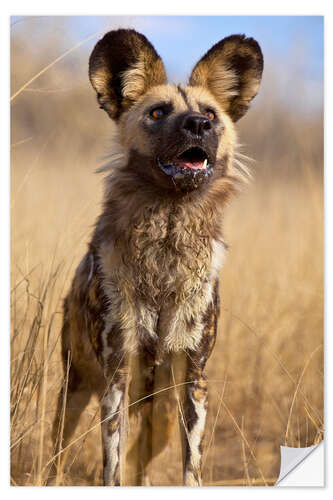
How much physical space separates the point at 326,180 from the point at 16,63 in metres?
1.69

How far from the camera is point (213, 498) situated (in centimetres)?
286

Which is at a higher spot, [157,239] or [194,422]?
[157,239]

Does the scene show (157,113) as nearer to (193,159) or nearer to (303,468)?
(193,159)

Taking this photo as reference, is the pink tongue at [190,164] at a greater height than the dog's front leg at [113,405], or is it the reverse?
the pink tongue at [190,164]

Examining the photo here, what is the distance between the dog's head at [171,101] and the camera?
272 centimetres

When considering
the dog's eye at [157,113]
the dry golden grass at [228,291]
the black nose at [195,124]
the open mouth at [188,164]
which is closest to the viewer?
the black nose at [195,124]

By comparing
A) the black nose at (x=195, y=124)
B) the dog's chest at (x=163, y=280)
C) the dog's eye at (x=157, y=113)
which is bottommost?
the dog's chest at (x=163, y=280)

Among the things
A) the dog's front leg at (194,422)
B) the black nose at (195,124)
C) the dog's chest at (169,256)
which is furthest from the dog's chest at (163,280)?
the black nose at (195,124)

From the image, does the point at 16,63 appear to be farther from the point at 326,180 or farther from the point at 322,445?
the point at 322,445

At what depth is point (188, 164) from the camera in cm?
272

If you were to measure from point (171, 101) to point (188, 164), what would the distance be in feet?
1.19

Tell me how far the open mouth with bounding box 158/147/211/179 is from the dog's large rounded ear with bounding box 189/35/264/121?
1.45 ft

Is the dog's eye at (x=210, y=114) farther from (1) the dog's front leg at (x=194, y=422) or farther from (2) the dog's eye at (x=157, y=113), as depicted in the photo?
(1) the dog's front leg at (x=194, y=422)
